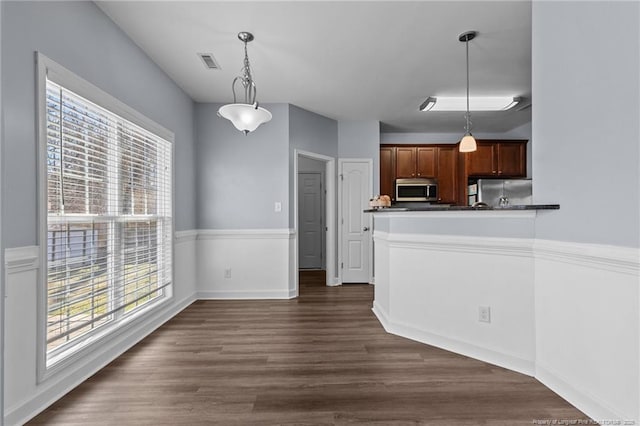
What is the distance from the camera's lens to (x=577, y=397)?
1811mm

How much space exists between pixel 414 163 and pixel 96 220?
4739mm

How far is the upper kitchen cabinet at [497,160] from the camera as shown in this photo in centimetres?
548

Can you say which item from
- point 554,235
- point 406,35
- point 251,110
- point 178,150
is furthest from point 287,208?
point 554,235

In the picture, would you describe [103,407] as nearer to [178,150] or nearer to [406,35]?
[178,150]

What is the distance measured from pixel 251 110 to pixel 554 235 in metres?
2.20

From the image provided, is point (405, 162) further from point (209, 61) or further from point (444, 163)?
point (209, 61)

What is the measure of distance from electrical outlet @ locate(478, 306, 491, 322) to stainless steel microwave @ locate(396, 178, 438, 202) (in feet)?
11.0

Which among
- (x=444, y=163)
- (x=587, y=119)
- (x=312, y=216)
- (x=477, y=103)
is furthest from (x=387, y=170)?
(x=587, y=119)

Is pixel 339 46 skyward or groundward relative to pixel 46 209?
skyward

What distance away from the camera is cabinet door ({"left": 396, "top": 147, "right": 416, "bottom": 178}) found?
570 centimetres

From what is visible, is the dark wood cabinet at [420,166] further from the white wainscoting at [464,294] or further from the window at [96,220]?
the window at [96,220]

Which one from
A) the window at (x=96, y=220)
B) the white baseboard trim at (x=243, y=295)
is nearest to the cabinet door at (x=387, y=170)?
the white baseboard trim at (x=243, y=295)

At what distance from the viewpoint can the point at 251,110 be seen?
2.53 metres

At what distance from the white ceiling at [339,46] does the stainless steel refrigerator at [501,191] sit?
1.56 m
